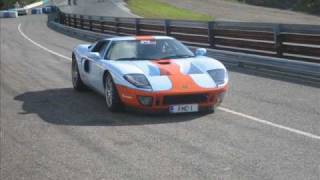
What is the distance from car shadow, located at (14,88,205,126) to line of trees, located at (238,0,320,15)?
123ft

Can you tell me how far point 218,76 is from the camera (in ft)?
31.3

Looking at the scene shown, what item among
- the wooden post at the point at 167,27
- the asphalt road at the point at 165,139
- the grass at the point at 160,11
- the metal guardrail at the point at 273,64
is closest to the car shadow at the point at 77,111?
the asphalt road at the point at 165,139

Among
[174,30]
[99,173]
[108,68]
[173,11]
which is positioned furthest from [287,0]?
[99,173]

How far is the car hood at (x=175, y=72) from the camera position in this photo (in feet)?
30.1

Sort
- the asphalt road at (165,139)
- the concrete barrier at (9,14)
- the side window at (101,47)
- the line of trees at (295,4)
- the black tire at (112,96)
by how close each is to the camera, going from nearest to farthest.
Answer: the asphalt road at (165,139), the black tire at (112,96), the side window at (101,47), the line of trees at (295,4), the concrete barrier at (9,14)

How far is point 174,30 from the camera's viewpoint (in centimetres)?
2219

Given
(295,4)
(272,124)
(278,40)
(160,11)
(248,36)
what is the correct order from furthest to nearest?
(160,11), (295,4), (248,36), (278,40), (272,124)

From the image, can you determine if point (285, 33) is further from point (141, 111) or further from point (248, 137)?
point (248, 137)

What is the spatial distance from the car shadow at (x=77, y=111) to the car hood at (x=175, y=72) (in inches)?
19.6

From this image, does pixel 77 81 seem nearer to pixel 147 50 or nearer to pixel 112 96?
pixel 147 50

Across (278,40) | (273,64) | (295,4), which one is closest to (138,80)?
(273,64)

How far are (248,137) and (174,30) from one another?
1482 cm

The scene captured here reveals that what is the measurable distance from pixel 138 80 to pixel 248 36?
811 cm

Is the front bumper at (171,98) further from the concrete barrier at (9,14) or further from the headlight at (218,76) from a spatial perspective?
the concrete barrier at (9,14)
